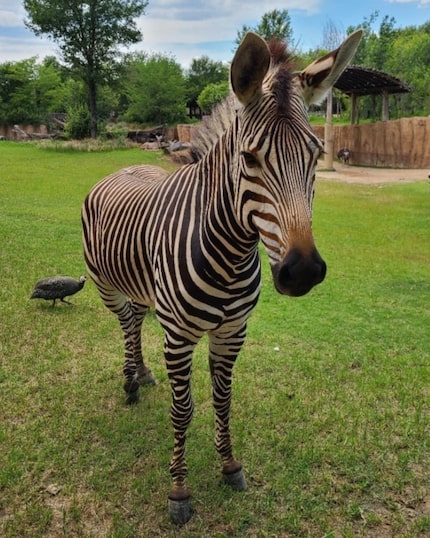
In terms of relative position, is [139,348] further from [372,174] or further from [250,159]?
[372,174]

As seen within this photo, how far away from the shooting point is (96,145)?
26.9 meters

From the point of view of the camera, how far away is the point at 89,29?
3133cm

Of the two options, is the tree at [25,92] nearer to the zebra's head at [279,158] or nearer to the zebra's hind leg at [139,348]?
the zebra's hind leg at [139,348]

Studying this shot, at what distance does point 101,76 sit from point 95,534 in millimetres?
33466

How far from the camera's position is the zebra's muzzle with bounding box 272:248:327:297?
169 cm

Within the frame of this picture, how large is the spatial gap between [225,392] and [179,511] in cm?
70

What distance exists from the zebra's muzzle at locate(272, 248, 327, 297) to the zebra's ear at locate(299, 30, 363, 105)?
0.74 metres

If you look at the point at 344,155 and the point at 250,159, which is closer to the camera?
the point at 250,159

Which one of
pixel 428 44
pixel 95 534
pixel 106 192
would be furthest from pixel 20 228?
pixel 428 44

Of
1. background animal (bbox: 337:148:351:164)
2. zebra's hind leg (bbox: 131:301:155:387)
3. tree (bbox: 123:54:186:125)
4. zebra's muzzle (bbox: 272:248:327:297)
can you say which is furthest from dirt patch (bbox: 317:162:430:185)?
tree (bbox: 123:54:186:125)

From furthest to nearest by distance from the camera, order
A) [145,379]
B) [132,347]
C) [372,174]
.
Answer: [372,174] < [145,379] < [132,347]

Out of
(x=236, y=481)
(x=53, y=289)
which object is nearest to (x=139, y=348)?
(x=236, y=481)

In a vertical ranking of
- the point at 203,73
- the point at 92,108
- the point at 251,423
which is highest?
the point at 203,73

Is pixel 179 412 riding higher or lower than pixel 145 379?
higher
